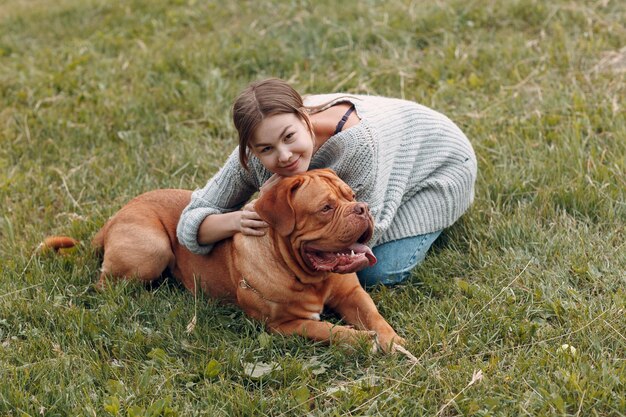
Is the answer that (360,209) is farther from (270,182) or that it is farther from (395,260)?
(395,260)

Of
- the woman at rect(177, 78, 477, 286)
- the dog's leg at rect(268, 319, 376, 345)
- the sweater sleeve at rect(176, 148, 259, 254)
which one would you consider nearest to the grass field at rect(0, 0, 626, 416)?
the dog's leg at rect(268, 319, 376, 345)

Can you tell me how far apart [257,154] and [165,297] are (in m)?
1.04

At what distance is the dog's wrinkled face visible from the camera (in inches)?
150

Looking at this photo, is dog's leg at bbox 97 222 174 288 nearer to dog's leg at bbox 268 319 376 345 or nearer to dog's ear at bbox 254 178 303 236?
dog's leg at bbox 268 319 376 345

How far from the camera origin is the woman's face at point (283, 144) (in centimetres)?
394

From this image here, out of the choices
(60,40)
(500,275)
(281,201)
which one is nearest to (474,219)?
(500,275)

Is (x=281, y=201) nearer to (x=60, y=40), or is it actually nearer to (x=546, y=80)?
(x=546, y=80)

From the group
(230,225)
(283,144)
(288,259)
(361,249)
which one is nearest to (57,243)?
(230,225)

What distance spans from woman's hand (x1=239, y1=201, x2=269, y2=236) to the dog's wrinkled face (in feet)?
0.71

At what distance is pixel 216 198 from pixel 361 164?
808 mm

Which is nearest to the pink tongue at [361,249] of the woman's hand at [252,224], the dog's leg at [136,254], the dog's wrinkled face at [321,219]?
the dog's wrinkled face at [321,219]

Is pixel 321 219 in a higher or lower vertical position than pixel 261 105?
lower

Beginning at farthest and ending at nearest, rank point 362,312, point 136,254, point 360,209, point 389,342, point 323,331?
point 136,254 → point 362,312 → point 323,331 → point 389,342 → point 360,209

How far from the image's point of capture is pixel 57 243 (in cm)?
503
